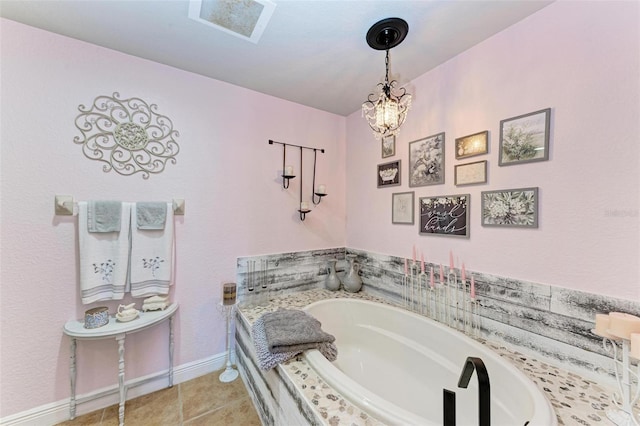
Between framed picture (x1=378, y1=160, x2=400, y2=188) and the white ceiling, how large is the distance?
2.28 ft

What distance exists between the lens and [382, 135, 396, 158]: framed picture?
6.82 feet

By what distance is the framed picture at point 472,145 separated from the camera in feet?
4.80

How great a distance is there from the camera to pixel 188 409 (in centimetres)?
156

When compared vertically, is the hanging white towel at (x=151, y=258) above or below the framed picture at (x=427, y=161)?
below

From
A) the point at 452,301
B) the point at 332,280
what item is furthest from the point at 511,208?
the point at 332,280

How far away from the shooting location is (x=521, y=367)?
1199mm

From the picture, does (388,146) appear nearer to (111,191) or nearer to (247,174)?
(247,174)

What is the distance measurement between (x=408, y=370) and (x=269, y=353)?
1.07 metres

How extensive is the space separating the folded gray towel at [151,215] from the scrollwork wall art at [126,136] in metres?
0.22

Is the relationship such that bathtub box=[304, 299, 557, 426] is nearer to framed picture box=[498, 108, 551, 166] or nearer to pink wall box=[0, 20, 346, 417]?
pink wall box=[0, 20, 346, 417]

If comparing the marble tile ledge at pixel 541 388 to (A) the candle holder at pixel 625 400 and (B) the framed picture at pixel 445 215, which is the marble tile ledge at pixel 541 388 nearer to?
(A) the candle holder at pixel 625 400

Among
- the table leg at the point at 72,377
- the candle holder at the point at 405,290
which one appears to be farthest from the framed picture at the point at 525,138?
the table leg at the point at 72,377

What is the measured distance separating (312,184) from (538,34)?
1.86 m

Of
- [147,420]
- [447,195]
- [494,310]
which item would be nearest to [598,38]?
[447,195]
